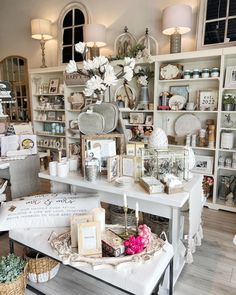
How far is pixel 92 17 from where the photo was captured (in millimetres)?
4203

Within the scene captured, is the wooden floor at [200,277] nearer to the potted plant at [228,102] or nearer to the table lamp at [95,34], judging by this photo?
the potted plant at [228,102]

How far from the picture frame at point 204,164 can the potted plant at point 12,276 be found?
245 centimetres

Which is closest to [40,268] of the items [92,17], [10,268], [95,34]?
[10,268]

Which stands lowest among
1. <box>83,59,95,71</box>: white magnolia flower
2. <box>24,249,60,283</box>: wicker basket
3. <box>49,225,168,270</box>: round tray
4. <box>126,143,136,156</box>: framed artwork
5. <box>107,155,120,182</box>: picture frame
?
<box>24,249,60,283</box>: wicker basket

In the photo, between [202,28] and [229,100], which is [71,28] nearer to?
[202,28]

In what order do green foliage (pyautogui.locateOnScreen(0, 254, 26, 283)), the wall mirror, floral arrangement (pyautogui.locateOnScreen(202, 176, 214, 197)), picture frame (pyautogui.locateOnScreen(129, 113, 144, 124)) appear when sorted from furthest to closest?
the wall mirror, picture frame (pyautogui.locateOnScreen(129, 113, 144, 124)), floral arrangement (pyautogui.locateOnScreen(202, 176, 214, 197)), green foliage (pyautogui.locateOnScreen(0, 254, 26, 283))

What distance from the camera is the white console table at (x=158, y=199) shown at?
1615 mm

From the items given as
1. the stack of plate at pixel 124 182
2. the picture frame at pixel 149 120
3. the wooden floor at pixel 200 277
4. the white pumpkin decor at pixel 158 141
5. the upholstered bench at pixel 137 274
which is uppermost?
the picture frame at pixel 149 120

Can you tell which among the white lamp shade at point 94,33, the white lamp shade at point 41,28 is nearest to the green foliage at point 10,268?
the white lamp shade at point 94,33

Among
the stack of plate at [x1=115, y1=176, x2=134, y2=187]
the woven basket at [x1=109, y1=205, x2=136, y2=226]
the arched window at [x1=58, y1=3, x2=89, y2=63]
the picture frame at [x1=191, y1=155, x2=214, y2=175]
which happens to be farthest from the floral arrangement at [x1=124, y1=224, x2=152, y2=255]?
the arched window at [x1=58, y1=3, x2=89, y2=63]

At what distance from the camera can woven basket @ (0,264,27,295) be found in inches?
59.4

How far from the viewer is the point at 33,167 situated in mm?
2865

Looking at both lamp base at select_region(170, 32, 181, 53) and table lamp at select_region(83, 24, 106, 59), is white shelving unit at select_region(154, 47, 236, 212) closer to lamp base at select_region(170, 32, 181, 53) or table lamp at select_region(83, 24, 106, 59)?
lamp base at select_region(170, 32, 181, 53)

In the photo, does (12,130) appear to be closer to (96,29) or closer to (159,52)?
(96,29)
